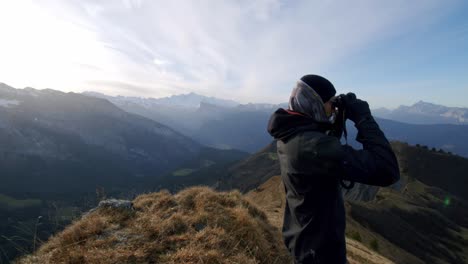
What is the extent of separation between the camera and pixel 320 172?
2.87m

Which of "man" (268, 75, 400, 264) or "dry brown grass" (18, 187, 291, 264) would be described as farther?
"dry brown grass" (18, 187, 291, 264)

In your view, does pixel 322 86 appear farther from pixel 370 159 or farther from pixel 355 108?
pixel 370 159

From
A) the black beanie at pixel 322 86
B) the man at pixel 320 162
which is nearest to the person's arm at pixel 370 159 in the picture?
the man at pixel 320 162

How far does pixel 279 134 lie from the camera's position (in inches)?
131

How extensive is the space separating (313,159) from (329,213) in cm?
84

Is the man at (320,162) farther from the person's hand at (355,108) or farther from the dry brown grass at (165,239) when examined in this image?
the dry brown grass at (165,239)

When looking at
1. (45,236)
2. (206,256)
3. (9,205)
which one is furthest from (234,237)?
(9,205)

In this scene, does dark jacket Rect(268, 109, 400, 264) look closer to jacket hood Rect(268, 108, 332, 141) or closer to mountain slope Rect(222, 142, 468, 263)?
jacket hood Rect(268, 108, 332, 141)

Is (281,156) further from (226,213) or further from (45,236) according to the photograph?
(45,236)

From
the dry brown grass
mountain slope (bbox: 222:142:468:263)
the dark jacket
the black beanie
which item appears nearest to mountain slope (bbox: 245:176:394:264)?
mountain slope (bbox: 222:142:468:263)

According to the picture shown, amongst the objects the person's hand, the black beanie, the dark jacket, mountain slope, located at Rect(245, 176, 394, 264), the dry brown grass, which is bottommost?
mountain slope, located at Rect(245, 176, 394, 264)

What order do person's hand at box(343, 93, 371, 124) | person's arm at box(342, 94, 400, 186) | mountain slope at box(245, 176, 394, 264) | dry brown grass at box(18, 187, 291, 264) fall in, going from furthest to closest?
mountain slope at box(245, 176, 394, 264)
dry brown grass at box(18, 187, 291, 264)
person's hand at box(343, 93, 371, 124)
person's arm at box(342, 94, 400, 186)

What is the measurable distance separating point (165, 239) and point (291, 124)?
444 centimetres

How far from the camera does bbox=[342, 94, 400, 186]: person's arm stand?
279 centimetres
